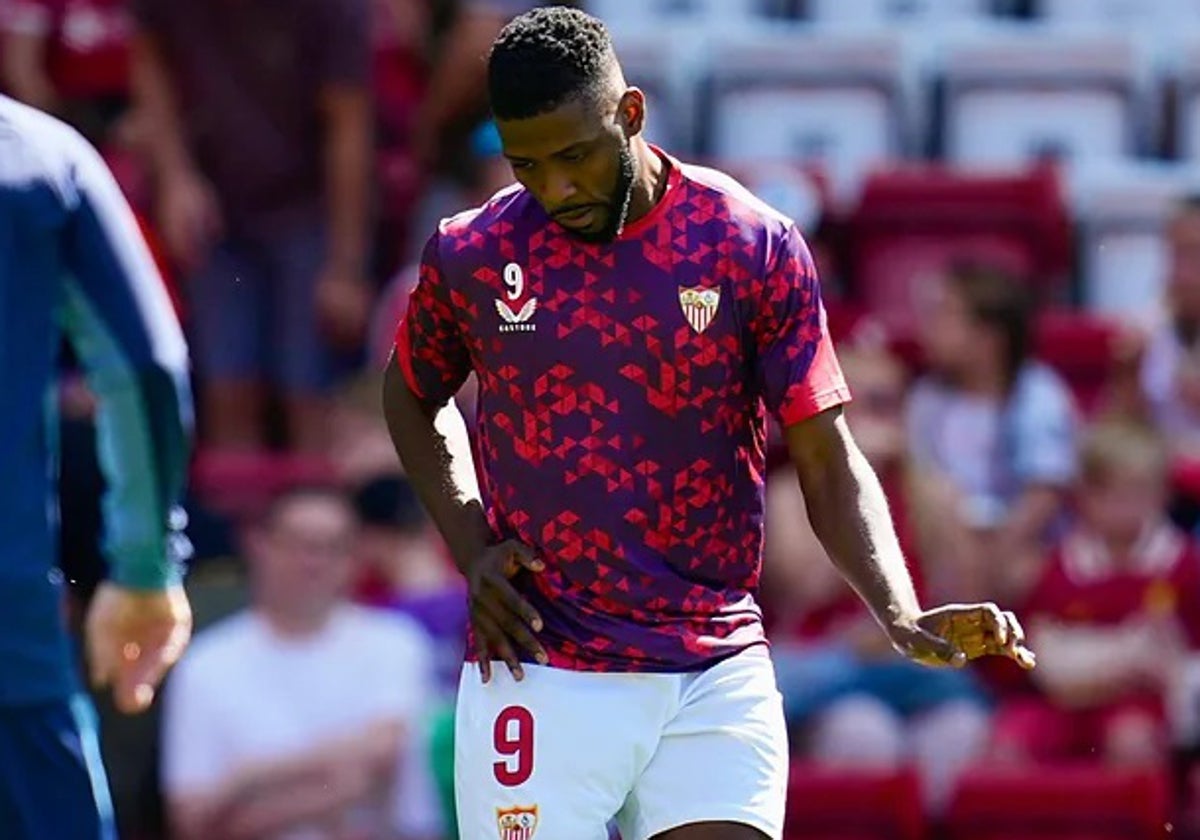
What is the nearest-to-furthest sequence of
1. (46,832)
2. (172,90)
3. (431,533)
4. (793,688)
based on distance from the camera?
(46,832) < (793,688) < (431,533) < (172,90)

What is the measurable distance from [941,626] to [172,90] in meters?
5.90

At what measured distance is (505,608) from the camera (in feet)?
15.7

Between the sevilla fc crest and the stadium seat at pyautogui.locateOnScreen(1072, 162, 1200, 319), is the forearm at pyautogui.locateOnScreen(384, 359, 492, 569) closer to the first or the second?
the sevilla fc crest

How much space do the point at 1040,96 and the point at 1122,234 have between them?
31.1 inches

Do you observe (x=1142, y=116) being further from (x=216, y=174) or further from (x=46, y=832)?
(x=46, y=832)

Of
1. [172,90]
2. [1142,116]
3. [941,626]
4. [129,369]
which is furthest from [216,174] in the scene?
[941,626]

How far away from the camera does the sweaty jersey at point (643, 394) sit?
15.5 ft

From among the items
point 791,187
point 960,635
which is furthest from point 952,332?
point 960,635

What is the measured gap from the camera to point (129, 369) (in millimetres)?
5008

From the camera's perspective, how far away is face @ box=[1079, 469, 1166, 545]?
8.52 metres

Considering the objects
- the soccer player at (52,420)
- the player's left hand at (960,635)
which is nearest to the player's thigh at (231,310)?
the soccer player at (52,420)

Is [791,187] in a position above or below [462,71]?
below

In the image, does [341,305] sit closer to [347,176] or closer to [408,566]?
[347,176]

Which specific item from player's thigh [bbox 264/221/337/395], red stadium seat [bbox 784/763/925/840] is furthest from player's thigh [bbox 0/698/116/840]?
player's thigh [bbox 264/221/337/395]
